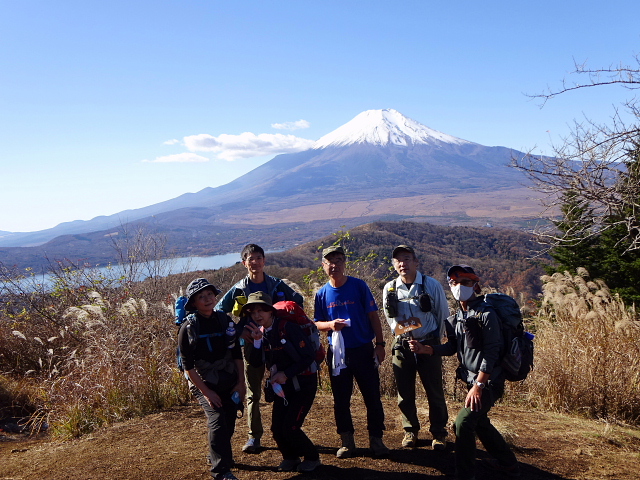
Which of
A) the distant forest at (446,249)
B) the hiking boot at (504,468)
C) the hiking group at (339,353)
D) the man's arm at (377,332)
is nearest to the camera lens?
the hiking group at (339,353)

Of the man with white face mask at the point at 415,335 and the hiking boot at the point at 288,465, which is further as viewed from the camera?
the man with white face mask at the point at 415,335

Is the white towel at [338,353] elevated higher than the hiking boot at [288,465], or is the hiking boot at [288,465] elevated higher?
the white towel at [338,353]

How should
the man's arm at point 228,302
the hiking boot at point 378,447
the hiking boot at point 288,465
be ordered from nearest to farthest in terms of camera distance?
the hiking boot at point 288,465 → the hiking boot at point 378,447 → the man's arm at point 228,302

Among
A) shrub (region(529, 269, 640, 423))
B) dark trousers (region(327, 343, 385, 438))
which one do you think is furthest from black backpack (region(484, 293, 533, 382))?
shrub (region(529, 269, 640, 423))

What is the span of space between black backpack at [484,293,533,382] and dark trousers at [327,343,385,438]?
109 centimetres

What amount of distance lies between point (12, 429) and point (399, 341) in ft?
16.0

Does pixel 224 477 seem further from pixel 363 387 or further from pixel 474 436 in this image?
pixel 474 436

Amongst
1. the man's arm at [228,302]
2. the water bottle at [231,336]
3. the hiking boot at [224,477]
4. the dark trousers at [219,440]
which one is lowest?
the hiking boot at [224,477]

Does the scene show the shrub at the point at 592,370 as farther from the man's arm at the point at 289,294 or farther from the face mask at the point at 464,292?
the man's arm at the point at 289,294

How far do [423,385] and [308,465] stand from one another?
3.70 ft

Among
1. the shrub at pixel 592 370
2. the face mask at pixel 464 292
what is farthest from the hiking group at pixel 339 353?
the shrub at pixel 592 370

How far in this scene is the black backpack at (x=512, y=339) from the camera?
10.2ft

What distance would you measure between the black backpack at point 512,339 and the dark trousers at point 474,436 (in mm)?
174

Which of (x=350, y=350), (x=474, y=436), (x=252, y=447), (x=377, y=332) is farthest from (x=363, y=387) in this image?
(x=252, y=447)
